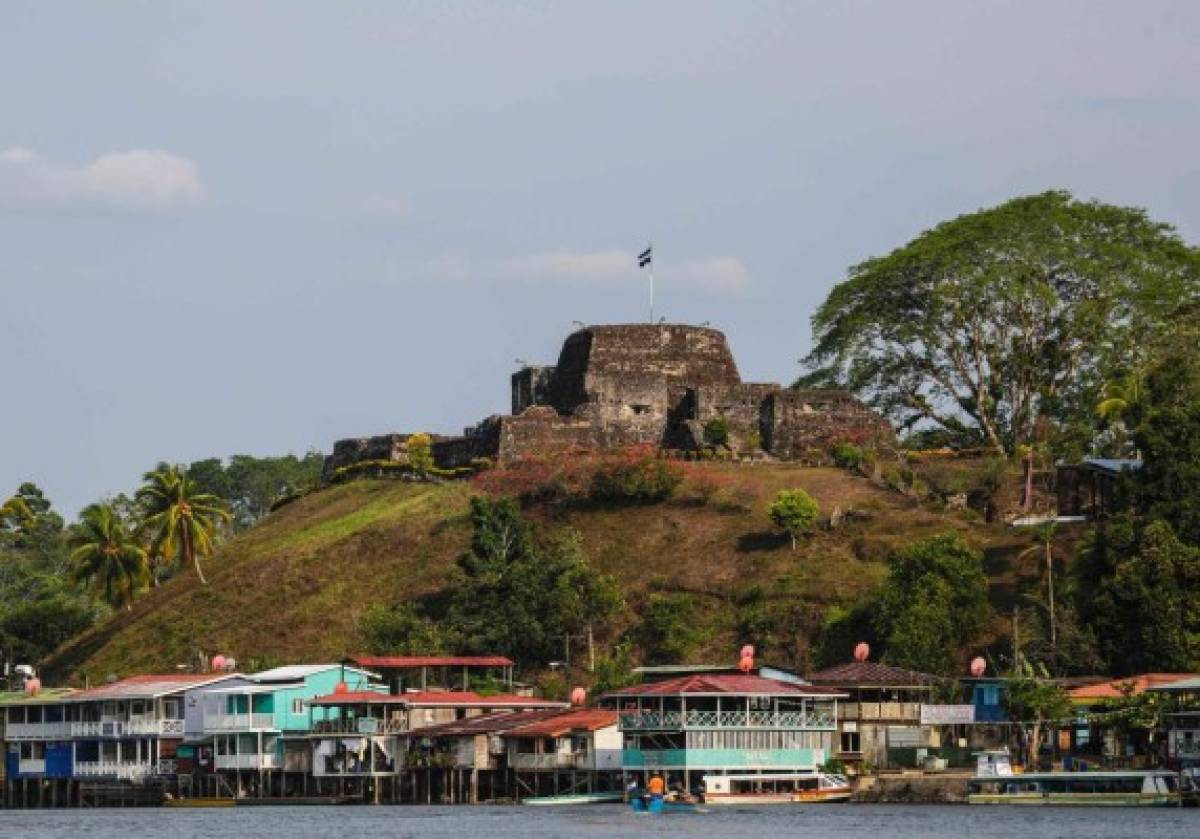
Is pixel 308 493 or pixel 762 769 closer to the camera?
pixel 762 769

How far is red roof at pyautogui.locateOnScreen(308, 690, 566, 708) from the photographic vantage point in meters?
119

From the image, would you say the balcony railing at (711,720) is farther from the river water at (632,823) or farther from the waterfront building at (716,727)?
the river water at (632,823)

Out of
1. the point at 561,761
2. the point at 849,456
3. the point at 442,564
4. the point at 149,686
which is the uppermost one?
the point at 849,456

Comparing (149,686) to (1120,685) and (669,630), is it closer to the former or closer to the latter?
(669,630)

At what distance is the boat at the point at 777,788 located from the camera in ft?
358

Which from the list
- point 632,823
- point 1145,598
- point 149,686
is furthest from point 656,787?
point 149,686

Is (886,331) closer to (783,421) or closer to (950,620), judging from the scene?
(783,421)

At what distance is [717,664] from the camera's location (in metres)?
123

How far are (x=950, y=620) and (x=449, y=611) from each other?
90.2ft

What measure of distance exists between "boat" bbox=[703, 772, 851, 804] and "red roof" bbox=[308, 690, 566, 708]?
13.4m

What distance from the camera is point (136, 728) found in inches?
4951

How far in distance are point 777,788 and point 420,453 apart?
50.8 metres

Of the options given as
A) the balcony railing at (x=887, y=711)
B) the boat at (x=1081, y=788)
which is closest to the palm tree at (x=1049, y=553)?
the balcony railing at (x=887, y=711)

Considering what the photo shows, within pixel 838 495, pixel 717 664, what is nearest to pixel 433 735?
pixel 717 664
